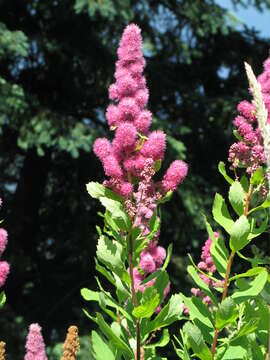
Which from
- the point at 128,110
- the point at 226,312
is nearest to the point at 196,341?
the point at 226,312

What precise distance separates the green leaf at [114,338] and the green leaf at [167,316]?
0.06 metres

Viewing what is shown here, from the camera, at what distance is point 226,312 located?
59.2 inches

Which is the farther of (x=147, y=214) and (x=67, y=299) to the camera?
(x=67, y=299)

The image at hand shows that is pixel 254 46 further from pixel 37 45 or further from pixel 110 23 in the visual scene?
pixel 37 45

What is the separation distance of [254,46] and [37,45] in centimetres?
350

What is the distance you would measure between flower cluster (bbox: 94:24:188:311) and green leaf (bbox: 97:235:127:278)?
9cm

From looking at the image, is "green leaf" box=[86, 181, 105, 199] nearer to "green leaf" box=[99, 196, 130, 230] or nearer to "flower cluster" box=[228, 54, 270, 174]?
"green leaf" box=[99, 196, 130, 230]

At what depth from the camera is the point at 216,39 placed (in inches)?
394

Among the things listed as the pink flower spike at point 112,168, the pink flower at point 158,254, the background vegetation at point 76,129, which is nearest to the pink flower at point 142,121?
the pink flower spike at point 112,168

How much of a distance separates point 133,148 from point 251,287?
17.3 inches

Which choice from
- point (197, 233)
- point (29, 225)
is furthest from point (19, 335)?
point (197, 233)

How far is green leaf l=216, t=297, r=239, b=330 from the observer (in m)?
1.49

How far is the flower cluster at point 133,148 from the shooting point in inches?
61.4

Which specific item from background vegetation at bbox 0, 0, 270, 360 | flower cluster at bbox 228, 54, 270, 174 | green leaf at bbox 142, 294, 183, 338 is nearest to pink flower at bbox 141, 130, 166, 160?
flower cluster at bbox 228, 54, 270, 174
